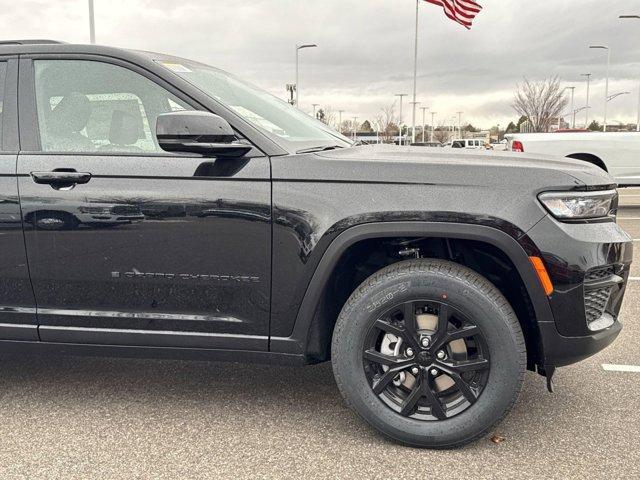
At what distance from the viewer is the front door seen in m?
2.81

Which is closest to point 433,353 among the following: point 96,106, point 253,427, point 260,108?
point 253,427

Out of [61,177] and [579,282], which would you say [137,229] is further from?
[579,282]

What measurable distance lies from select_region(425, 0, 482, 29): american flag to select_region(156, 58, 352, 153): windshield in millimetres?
15215

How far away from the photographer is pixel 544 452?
2.81 meters

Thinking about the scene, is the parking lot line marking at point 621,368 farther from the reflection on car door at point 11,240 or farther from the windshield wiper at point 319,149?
the reflection on car door at point 11,240

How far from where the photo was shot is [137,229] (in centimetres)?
284

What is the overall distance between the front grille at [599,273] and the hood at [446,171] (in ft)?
1.17

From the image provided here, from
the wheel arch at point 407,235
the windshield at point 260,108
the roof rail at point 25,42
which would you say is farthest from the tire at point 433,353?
the roof rail at point 25,42

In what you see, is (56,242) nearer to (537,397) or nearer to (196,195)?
(196,195)

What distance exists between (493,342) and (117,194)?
69.6 inches

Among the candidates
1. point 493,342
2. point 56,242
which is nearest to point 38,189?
point 56,242

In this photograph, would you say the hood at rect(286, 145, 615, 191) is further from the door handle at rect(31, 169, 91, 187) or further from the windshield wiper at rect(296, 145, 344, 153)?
the door handle at rect(31, 169, 91, 187)

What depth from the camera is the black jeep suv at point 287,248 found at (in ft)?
8.77

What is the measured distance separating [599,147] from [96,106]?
10772mm
